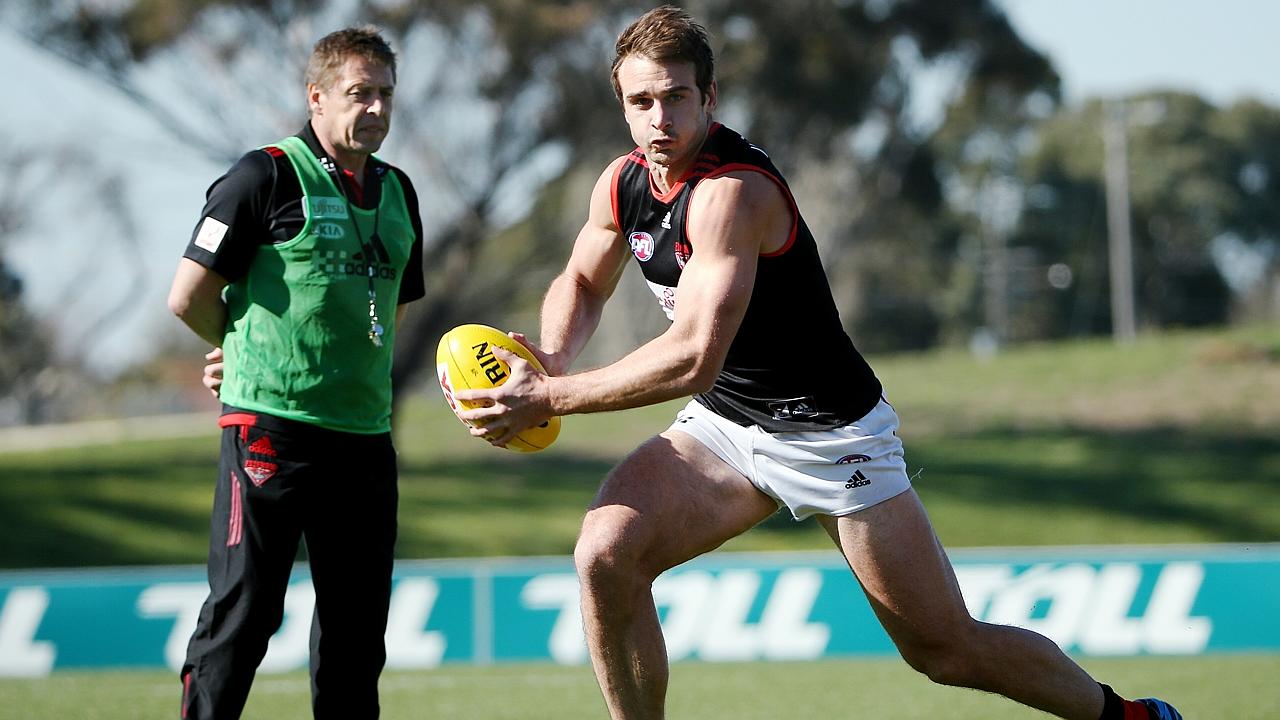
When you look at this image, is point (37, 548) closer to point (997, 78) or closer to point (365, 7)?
point (365, 7)

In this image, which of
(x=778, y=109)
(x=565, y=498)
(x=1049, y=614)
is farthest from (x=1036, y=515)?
(x=1049, y=614)

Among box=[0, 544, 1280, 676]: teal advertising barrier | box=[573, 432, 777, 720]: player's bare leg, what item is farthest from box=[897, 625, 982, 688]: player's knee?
box=[0, 544, 1280, 676]: teal advertising barrier

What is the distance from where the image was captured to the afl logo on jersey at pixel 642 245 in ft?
14.5

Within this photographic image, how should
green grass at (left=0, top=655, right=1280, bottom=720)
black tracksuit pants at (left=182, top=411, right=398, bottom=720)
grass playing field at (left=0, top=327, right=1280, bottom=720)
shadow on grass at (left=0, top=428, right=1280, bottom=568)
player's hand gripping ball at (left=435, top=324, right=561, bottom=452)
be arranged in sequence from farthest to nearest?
shadow on grass at (left=0, top=428, right=1280, bottom=568) < grass playing field at (left=0, top=327, right=1280, bottom=720) < green grass at (left=0, top=655, right=1280, bottom=720) < black tracksuit pants at (left=182, top=411, right=398, bottom=720) < player's hand gripping ball at (left=435, top=324, right=561, bottom=452)

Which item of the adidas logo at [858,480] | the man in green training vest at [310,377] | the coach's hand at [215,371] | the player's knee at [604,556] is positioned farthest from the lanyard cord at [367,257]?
the adidas logo at [858,480]

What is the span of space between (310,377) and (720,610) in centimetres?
563

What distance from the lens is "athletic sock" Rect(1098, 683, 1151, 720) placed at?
4441 mm

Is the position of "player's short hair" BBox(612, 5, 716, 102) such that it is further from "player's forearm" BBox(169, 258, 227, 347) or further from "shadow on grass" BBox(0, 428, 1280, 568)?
"shadow on grass" BBox(0, 428, 1280, 568)

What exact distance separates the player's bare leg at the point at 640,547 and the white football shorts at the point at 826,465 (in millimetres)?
116

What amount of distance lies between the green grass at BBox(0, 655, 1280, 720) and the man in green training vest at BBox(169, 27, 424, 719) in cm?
235

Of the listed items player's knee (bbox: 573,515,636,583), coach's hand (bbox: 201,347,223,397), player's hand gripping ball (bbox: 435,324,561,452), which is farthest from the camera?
coach's hand (bbox: 201,347,223,397)

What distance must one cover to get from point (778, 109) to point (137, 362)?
1331 inches

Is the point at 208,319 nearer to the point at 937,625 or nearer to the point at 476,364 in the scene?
the point at 476,364

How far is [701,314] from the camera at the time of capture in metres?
4.05
